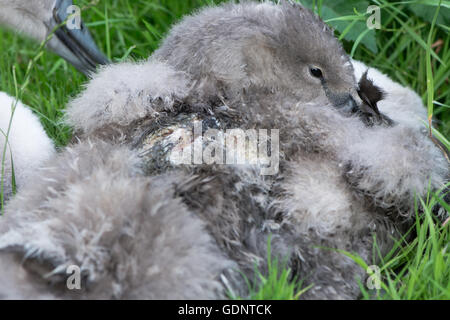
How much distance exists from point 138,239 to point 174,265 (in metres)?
0.12

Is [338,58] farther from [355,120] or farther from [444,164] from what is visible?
[444,164]

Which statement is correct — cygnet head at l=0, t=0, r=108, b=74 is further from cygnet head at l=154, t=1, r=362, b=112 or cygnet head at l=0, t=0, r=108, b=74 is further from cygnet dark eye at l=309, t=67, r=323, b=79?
cygnet dark eye at l=309, t=67, r=323, b=79

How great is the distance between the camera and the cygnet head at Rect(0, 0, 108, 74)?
10.4ft

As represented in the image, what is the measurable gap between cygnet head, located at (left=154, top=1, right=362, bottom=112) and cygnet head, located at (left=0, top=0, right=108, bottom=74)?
80 centimetres

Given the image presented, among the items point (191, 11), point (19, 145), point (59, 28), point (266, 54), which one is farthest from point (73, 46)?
point (266, 54)

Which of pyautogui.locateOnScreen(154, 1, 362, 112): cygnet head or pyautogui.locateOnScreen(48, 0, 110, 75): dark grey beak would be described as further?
pyautogui.locateOnScreen(48, 0, 110, 75): dark grey beak

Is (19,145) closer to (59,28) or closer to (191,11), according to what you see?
(59,28)

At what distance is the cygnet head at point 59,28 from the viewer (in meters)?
3.16

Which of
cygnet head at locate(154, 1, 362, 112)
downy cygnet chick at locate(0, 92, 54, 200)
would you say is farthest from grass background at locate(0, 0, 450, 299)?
cygnet head at locate(154, 1, 362, 112)

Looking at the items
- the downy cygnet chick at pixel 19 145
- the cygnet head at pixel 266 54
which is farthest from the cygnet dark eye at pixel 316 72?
the downy cygnet chick at pixel 19 145

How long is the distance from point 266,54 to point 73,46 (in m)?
1.20

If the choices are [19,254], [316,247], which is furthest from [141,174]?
[316,247]

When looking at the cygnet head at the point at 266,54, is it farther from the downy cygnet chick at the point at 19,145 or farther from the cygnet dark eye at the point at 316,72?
the downy cygnet chick at the point at 19,145

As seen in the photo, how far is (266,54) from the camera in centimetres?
240
